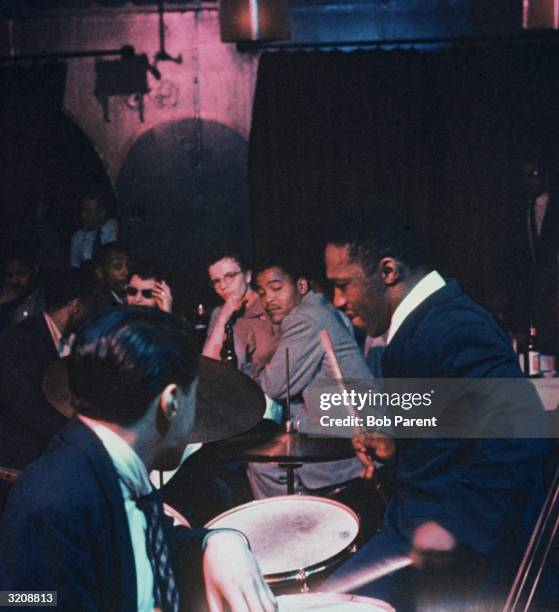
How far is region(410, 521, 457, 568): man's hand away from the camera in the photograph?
187 cm

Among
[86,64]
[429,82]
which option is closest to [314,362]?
[429,82]

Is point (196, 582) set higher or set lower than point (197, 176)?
lower

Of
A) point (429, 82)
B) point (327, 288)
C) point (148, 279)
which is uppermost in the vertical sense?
point (429, 82)

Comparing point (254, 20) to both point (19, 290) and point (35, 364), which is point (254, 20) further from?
point (35, 364)

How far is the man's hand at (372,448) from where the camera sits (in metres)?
2.26

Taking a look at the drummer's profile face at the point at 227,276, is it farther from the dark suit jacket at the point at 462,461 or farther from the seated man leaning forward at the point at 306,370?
the dark suit jacket at the point at 462,461

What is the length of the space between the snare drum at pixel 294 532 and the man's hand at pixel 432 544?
27 centimetres

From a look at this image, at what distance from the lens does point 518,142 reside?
6.84m

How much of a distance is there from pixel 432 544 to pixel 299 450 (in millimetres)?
1113

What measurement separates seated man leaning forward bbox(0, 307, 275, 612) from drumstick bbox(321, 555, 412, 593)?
75 cm

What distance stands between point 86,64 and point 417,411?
5.99 metres

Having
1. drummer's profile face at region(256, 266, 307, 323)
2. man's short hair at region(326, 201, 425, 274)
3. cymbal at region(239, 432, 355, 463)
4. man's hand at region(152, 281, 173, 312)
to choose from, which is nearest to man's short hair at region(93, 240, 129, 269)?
man's hand at region(152, 281, 173, 312)

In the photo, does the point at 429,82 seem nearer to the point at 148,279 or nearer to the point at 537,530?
the point at 148,279

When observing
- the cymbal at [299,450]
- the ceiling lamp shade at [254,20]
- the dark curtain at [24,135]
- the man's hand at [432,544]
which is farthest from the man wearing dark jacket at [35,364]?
the dark curtain at [24,135]
